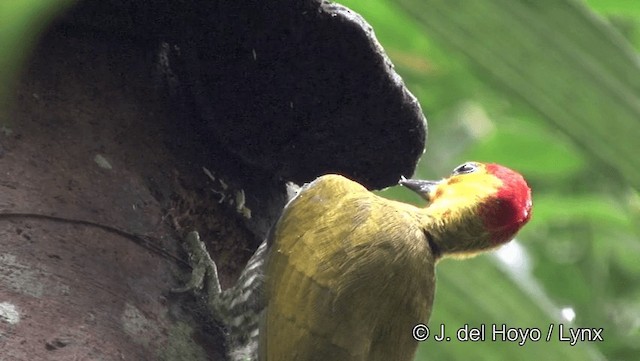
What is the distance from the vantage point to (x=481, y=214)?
2.89m

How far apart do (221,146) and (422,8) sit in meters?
1.04

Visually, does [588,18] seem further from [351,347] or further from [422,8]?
[351,347]

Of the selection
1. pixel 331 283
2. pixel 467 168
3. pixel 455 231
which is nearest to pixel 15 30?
pixel 331 283

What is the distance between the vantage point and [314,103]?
8.49 feet

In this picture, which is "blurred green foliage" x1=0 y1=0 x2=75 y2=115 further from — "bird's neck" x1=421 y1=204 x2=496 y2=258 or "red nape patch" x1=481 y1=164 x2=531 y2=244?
"red nape patch" x1=481 y1=164 x2=531 y2=244

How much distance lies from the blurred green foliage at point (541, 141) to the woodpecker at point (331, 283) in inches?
4.8

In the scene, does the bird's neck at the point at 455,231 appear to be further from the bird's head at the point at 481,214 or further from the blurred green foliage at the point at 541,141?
the blurred green foliage at the point at 541,141

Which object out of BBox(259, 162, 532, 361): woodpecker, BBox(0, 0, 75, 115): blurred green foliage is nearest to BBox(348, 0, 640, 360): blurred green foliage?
BBox(259, 162, 532, 361): woodpecker

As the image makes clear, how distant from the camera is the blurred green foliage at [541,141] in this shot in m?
1.67

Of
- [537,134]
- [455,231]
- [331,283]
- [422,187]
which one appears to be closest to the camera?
[331,283]

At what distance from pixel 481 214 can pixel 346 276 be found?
27.1 inches

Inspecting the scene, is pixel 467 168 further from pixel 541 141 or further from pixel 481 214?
pixel 541 141

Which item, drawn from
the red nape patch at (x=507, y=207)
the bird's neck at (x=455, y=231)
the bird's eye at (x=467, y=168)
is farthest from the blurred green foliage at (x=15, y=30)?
the bird's eye at (x=467, y=168)

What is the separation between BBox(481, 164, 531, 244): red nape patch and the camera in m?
2.88
